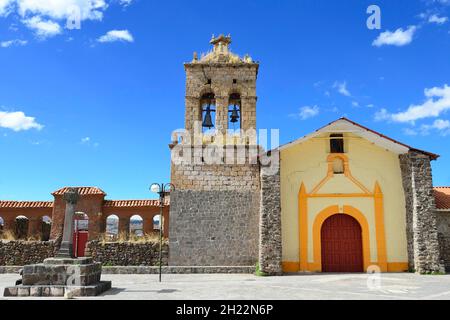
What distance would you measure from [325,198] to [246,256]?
3.82 m

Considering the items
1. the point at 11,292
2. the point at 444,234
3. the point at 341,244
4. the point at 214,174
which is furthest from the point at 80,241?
the point at 444,234

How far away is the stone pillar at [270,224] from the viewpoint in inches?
577

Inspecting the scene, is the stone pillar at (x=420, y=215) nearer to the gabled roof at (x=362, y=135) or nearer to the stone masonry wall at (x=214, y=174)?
the gabled roof at (x=362, y=135)

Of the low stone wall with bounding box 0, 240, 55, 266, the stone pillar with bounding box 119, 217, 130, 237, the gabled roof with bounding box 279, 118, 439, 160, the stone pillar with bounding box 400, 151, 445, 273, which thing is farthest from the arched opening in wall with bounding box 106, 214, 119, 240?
the stone pillar with bounding box 400, 151, 445, 273

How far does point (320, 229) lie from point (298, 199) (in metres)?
1.41

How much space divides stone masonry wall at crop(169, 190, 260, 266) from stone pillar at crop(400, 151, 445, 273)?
18.9 feet

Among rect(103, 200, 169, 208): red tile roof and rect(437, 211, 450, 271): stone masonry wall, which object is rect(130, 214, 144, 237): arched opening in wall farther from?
rect(437, 211, 450, 271): stone masonry wall

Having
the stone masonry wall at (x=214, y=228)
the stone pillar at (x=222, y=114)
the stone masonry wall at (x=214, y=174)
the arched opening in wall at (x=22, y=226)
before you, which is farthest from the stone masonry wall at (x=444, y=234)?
the arched opening in wall at (x=22, y=226)

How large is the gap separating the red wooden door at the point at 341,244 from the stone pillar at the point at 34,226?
12.5m

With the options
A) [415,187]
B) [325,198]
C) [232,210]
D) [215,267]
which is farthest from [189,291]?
[415,187]

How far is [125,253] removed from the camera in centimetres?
1659

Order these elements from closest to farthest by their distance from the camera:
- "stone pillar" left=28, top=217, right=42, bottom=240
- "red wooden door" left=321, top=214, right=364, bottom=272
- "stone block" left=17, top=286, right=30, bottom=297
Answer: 1. "stone block" left=17, top=286, right=30, bottom=297
2. "red wooden door" left=321, top=214, right=364, bottom=272
3. "stone pillar" left=28, top=217, right=42, bottom=240

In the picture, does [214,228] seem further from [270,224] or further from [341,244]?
[341,244]

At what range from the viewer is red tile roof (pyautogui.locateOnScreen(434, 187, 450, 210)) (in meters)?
16.0
